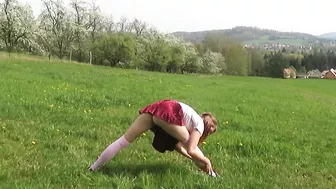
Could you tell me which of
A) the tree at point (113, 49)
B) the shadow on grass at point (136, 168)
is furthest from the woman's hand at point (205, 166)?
the tree at point (113, 49)

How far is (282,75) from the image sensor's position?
11169 cm

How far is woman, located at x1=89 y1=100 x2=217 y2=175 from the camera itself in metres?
5.33

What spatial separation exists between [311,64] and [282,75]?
3447 centimetres

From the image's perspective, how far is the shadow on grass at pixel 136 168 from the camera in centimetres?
538

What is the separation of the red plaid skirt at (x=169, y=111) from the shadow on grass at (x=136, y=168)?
73 cm

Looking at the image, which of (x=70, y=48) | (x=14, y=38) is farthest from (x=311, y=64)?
(x=14, y=38)

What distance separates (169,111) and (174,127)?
0.70 feet

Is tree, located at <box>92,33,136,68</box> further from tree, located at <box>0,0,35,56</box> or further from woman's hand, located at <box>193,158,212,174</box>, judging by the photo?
woman's hand, located at <box>193,158,212,174</box>

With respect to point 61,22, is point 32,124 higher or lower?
lower

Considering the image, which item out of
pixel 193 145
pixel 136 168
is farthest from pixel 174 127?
pixel 136 168

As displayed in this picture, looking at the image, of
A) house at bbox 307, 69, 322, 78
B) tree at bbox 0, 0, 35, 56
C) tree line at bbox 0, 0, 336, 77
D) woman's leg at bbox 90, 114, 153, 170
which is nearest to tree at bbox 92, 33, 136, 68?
tree line at bbox 0, 0, 336, 77

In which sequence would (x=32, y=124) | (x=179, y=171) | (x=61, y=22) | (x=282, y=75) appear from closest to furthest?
(x=179, y=171) → (x=32, y=124) → (x=61, y=22) → (x=282, y=75)

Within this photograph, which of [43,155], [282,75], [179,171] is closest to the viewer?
[179,171]

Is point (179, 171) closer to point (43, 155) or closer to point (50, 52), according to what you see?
point (43, 155)
